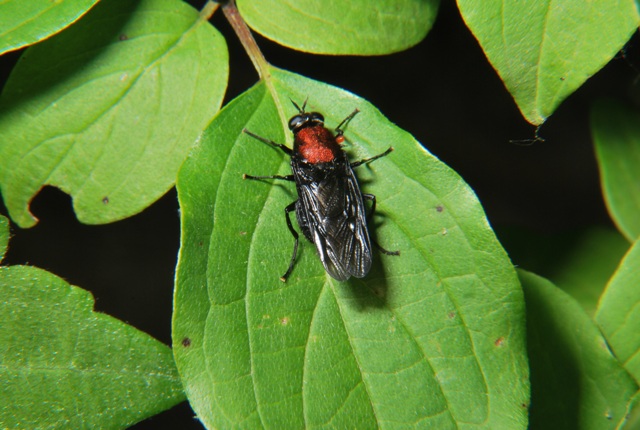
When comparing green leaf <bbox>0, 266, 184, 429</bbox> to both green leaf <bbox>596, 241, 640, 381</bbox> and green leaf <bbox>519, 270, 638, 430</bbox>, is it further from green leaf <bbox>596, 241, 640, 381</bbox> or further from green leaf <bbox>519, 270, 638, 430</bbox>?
green leaf <bbox>596, 241, 640, 381</bbox>

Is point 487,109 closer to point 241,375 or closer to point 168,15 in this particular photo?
point 168,15

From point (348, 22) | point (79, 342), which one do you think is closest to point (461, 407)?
point (79, 342)

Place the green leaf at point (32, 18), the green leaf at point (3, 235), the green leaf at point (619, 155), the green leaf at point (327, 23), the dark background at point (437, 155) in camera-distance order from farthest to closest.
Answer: the dark background at point (437, 155)
the green leaf at point (619, 155)
the green leaf at point (327, 23)
the green leaf at point (3, 235)
the green leaf at point (32, 18)

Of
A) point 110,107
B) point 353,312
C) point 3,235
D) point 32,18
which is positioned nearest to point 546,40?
point 353,312

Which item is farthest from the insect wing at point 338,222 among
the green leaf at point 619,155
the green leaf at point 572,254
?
the green leaf at point 619,155

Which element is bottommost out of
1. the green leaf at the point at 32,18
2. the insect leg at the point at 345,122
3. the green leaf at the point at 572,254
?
the green leaf at the point at 572,254

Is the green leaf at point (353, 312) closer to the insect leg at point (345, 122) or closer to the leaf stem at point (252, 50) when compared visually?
the insect leg at point (345, 122)

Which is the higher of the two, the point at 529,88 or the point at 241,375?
the point at 529,88
